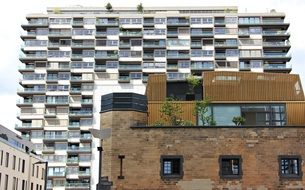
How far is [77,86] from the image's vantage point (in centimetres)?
10788

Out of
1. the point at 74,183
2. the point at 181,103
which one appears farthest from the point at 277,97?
the point at 74,183

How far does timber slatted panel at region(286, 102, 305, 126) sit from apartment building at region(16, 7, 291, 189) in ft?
229

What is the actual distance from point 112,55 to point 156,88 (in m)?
72.0

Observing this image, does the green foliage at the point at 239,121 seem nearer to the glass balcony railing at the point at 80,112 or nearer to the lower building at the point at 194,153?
the lower building at the point at 194,153

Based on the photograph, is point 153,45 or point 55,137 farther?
point 153,45

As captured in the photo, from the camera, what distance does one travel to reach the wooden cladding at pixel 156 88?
3697 centimetres

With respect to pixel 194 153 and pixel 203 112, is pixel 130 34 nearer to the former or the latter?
pixel 203 112

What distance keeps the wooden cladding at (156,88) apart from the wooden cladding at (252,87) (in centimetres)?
292

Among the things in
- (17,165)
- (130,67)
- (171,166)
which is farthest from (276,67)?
(171,166)

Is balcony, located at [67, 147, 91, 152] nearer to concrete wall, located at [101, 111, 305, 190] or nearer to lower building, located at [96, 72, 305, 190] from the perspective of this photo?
lower building, located at [96, 72, 305, 190]

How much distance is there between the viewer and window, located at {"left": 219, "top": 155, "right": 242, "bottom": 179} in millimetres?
29670

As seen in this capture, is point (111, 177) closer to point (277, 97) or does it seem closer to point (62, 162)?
point (277, 97)

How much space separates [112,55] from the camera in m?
109

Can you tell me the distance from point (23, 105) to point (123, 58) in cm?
2198
